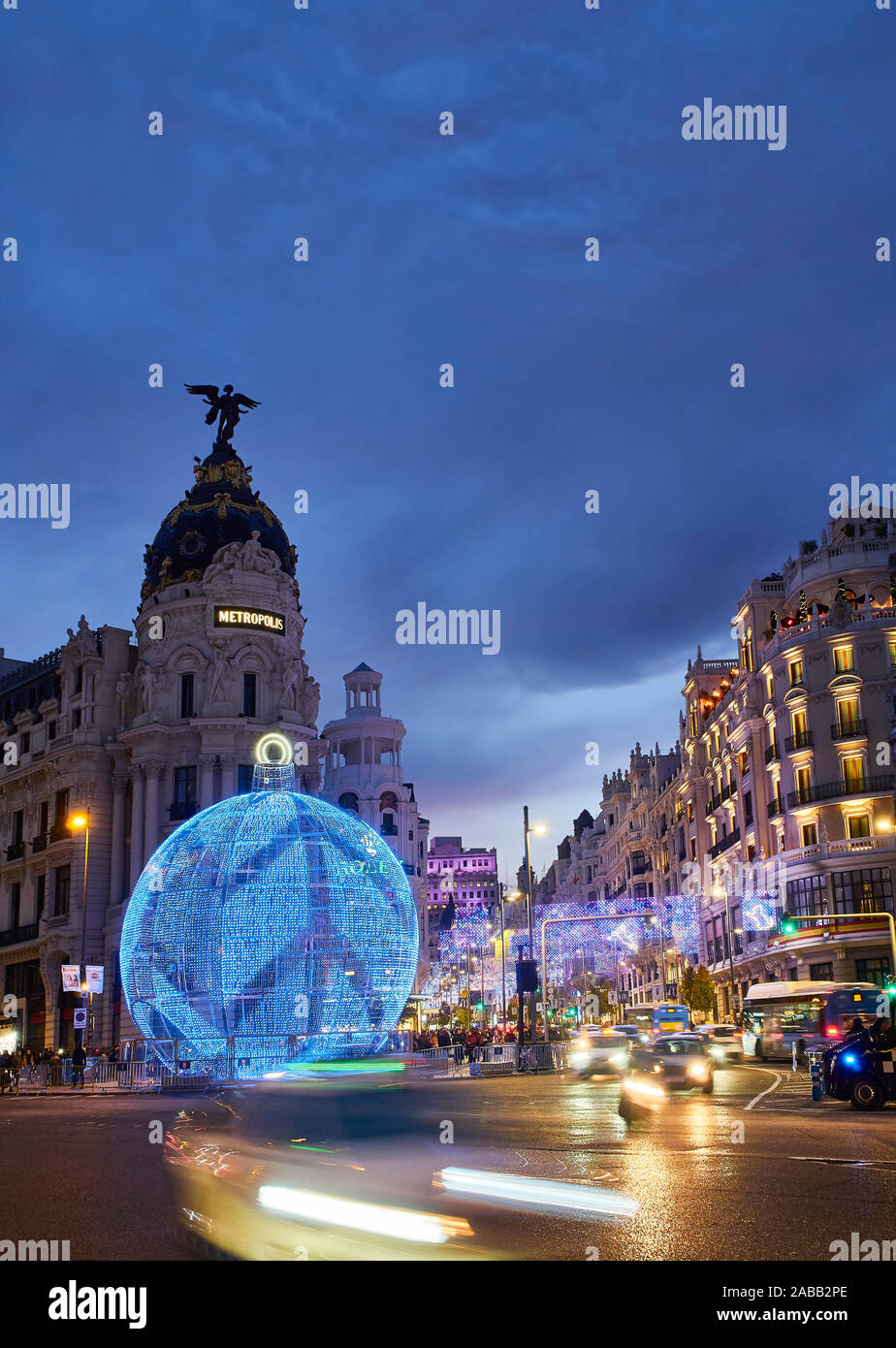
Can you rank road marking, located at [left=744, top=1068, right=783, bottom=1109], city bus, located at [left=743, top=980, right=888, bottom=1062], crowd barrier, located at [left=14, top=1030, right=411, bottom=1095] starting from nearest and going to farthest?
road marking, located at [left=744, top=1068, right=783, bottom=1109] < crowd barrier, located at [left=14, top=1030, right=411, bottom=1095] < city bus, located at [left=743, top=980, right=888, bottom=1062]

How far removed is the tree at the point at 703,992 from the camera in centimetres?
6719

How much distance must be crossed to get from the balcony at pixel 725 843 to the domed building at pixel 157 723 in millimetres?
22848

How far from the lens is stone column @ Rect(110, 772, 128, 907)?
60.1 m

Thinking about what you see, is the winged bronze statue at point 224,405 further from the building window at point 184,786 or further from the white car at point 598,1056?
the white car at point 598,1056

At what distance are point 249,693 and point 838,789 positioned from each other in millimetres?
28077

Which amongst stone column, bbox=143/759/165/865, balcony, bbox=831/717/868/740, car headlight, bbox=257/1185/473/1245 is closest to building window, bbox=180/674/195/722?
stone column, bbox=143/759/165/865

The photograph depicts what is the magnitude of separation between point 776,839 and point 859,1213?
171 feet

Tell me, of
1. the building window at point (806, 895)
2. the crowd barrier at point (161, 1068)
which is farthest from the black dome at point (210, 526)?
the building window at point (806, 895)

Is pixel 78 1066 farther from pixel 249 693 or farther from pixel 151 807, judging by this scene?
pixel 249 693

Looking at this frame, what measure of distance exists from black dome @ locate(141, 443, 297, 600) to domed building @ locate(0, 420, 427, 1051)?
8cm

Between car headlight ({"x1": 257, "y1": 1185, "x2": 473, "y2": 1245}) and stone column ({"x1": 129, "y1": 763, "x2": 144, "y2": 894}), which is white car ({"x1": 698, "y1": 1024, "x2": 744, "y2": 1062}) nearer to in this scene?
stone column ({"x1": 129, "y1": 763, "x2": 144, "y2": 894})

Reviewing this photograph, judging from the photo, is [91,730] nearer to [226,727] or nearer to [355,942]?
[226,727]

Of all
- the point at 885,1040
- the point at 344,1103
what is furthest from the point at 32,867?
the point at 344,1103
